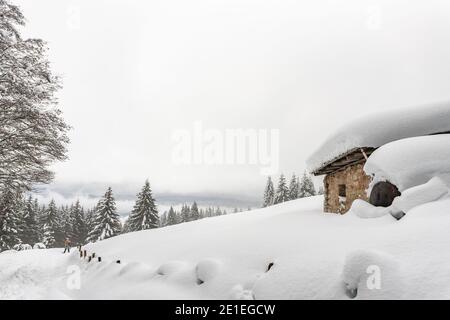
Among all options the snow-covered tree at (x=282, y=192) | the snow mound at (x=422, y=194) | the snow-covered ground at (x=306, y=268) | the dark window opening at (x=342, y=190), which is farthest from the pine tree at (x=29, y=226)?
the snow mound at (x=422, y=194)

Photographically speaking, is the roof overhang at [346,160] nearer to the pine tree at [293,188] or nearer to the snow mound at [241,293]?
the snow mound at [241,293]

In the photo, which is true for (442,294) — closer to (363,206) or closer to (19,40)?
(363,206)

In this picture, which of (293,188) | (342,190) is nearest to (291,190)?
(293,188)

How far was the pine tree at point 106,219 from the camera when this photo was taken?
3488 cm

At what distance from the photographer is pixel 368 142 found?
7781 mm

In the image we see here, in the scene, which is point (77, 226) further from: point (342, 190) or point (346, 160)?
point (346, 160)

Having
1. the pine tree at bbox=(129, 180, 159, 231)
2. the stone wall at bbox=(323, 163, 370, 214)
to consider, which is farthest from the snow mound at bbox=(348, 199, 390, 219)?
the pine tree at bbox=(129, 180, 159, 231)

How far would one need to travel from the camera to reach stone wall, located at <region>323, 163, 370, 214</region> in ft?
27.8

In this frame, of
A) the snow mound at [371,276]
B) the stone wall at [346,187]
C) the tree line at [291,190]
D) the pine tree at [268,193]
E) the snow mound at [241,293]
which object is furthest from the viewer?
the pine tree at [268,193]

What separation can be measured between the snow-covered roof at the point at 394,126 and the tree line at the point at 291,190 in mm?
34735

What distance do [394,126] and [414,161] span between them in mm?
1667
